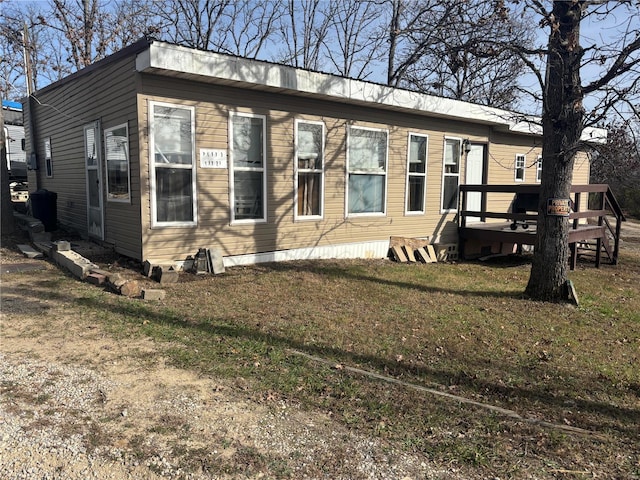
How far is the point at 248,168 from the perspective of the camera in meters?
7.73

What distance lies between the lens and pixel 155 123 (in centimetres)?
679

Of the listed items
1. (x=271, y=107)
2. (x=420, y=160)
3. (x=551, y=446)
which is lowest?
(x=551, y=446)

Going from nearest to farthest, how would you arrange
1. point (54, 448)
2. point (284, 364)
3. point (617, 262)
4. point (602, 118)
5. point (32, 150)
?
point (54, 448), point (284, 364), point (602, 118), point (617, 262), point (32, 150)

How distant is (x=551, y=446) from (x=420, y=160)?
8.03 m

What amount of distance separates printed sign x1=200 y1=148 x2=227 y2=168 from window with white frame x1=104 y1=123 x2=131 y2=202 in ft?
3.75

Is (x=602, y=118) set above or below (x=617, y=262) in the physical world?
above

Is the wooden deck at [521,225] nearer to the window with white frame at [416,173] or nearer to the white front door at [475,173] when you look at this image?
the white front door at [475,173]

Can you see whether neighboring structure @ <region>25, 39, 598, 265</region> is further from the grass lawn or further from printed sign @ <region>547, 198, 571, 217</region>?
printed sign @ <region>547, 198, 571, 217</region>

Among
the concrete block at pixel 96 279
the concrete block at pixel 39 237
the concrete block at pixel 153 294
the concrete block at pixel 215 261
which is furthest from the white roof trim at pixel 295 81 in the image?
A: the concrete block at pixel 39 237

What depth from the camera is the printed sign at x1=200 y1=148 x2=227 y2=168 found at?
7.23 m

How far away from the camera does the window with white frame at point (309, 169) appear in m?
8.41

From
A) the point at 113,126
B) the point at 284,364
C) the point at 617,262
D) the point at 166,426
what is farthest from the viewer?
the point at 617,262

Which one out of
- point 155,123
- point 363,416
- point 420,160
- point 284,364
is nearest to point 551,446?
point 363,416

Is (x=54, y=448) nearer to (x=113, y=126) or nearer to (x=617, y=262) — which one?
(x=113, y=126)
